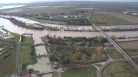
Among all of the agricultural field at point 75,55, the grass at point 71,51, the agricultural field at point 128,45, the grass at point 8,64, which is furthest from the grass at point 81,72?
the agricultural field at point 128,45

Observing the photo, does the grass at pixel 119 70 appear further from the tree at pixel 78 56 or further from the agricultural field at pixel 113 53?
the tree at pixel 78 56

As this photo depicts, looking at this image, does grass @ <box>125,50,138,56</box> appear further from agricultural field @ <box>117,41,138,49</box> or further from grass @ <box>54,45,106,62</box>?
grass @ <box>54,45,106,62</box>

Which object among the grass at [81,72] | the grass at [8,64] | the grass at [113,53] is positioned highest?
the grass at [113,53]

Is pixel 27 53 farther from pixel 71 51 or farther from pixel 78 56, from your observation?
pixel 78 56

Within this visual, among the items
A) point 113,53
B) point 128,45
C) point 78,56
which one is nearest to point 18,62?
point 78,56

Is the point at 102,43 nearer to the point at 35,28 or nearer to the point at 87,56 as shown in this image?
the point at 87,56

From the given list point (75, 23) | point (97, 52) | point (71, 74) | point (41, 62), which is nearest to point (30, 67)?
point (41, 62)
